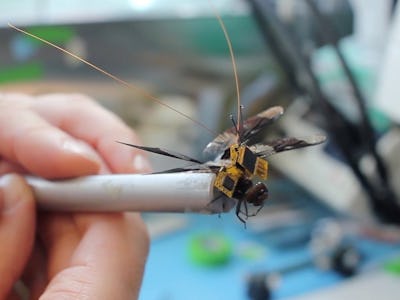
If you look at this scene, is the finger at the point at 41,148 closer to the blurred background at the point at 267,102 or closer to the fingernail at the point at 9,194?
the fingernail at the point at 9,194

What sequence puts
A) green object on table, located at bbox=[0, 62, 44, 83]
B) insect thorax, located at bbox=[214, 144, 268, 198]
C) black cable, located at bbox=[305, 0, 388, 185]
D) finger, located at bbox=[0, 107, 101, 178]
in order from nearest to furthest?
insect thorax, located at bbox=[214, 144, 268, 198] < finger, located at bbox=[0, 107, 101, 178] < black cable, located at bbox=[305, 0, 388, 185] < green object on table, located at bbox=[0, 62, 44, 83]

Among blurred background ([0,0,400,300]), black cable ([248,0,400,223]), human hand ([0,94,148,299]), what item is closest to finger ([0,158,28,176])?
human hand ([0,94,148,299])

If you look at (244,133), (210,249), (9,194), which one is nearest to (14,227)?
(9,194)

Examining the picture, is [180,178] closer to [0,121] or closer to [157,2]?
[0,121]

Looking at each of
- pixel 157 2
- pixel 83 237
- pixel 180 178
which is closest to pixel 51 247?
pixel 83 237

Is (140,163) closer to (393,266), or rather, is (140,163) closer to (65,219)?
(65,219)

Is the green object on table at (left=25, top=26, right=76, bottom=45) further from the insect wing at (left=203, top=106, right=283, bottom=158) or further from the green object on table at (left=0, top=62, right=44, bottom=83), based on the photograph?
the insect wing at (left=203, top=106, right=283, bottom=158)
